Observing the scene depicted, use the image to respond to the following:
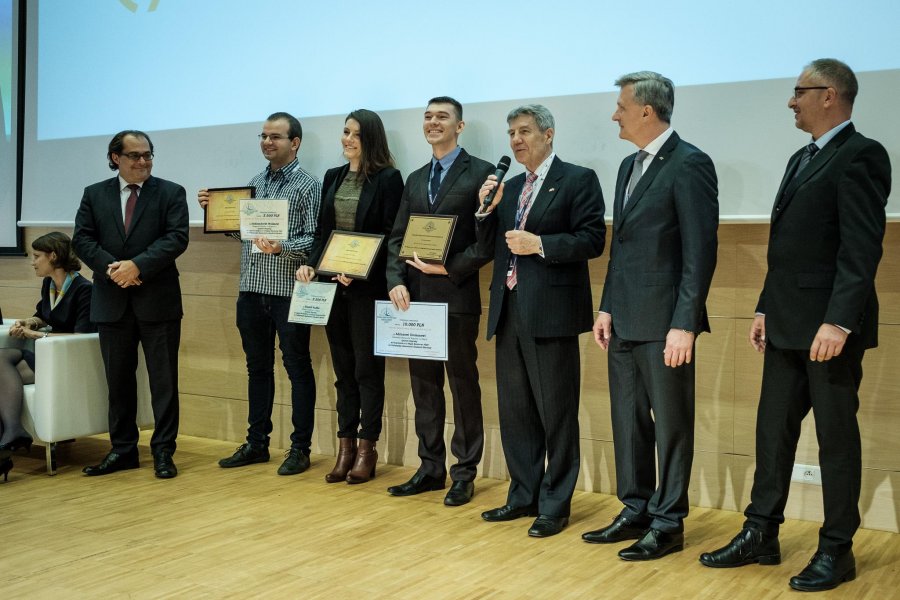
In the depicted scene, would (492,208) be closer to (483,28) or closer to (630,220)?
(630,220)

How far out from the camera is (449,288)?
12.7 feet

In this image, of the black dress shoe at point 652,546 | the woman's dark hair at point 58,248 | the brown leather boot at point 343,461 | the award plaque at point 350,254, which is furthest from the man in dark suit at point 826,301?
the woman's dark hair at point 58,248

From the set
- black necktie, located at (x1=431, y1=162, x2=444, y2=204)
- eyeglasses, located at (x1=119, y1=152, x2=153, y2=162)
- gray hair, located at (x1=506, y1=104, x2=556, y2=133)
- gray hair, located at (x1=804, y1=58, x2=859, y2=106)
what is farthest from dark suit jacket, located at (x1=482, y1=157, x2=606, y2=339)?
eyeglasses, located at (x1=119, y1=152, x2=153, y2=162)

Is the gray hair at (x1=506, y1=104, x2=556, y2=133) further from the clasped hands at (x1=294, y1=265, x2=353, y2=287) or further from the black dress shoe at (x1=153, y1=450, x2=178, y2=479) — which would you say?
the black dress shoe at (x1=153, y1=450, x2=178, y2=479)

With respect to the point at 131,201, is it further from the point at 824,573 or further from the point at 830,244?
the point at 824,573

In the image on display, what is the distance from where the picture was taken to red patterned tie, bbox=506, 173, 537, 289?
11.7 ft

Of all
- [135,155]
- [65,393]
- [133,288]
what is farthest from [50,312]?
[135,155]

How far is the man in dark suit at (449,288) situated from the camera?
3863 millimetres

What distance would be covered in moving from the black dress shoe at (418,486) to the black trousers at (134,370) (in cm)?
→ 119

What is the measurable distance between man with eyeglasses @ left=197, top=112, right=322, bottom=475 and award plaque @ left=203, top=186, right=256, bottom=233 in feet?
0.18

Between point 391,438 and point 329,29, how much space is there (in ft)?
6.68

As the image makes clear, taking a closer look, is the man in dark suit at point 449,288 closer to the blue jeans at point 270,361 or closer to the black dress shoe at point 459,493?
the black dress shoe at point 459,493

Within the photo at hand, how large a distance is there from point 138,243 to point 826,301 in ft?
10.00

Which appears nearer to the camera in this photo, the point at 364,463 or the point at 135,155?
the point at 364,463
